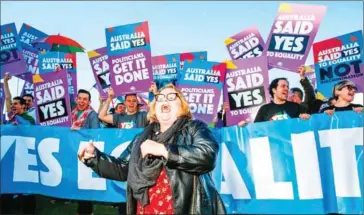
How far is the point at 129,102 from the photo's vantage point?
6.02m

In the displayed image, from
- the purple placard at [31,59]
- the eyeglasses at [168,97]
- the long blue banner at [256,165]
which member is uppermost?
the purple placard at [31,59]

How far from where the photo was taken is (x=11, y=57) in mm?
7219

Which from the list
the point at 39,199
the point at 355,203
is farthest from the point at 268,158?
the point at 39,199

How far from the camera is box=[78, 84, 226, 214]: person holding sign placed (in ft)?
6.59

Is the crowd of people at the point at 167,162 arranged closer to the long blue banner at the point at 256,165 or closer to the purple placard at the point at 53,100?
the long blue banner at the point at 256,165

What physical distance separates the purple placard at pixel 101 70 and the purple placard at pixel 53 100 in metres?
1.15

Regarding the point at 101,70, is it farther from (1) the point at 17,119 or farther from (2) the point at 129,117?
(2) the point at 129,117

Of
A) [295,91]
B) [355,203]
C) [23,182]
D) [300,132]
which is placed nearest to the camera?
[355,203]

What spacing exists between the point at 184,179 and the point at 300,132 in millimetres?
3277

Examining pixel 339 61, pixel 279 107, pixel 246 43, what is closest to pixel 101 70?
pixel 246 43

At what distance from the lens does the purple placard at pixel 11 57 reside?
714 centimetres

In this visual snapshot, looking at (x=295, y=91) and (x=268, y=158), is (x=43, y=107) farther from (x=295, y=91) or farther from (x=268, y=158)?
(x=295, y=91)

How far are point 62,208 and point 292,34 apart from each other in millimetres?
4523

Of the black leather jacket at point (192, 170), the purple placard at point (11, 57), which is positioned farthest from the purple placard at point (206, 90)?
the black leather jacket at point (192, 170)
